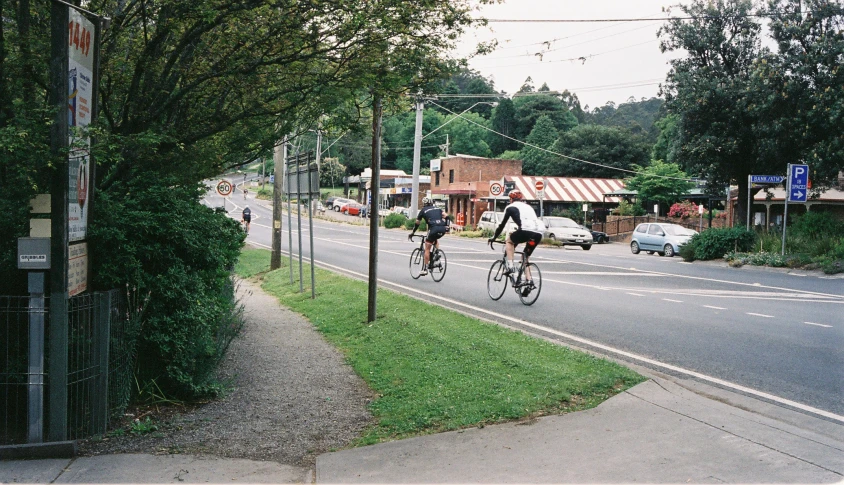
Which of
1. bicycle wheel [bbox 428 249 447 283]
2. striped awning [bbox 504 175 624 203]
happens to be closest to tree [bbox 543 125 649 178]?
striped awning [bbox 504 175 624 203]

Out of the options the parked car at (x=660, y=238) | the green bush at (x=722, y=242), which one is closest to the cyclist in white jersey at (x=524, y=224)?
the green bush at (x=722, y=242)

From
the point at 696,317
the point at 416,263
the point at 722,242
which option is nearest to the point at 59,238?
the point at 696,317

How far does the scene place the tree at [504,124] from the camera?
330 feet

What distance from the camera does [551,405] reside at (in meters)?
6.52

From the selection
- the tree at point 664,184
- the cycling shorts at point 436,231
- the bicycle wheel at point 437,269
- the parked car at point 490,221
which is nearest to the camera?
the cycling shorts at point 436,231

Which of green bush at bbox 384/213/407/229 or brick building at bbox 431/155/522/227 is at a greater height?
brick building at bbox 431/155/522/227

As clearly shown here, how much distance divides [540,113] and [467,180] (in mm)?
32494

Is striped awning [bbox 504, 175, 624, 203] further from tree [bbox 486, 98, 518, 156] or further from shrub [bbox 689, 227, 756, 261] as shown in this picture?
tree [bbox 486, 98, 518, 156]

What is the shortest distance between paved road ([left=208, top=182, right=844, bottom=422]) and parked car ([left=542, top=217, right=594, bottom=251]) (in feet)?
49.4

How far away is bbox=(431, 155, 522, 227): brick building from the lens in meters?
61.5

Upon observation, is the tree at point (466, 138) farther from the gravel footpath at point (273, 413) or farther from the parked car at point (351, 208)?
the gravel footpath at point (273, 413)

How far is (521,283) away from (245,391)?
22.4ft

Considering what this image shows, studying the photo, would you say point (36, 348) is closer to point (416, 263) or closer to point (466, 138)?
point (416, 263)

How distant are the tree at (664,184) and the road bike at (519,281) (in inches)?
1591
